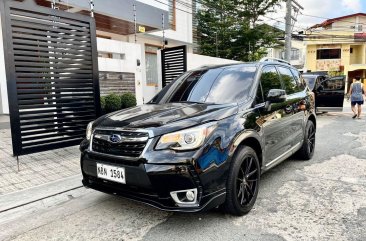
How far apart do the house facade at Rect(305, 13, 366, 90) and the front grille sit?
116 ft

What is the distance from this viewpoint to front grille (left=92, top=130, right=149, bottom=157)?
9.29 ft

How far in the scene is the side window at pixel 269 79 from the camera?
4.00m

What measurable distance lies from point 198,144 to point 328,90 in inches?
428

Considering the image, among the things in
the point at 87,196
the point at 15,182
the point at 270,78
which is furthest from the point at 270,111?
the point at 15,182

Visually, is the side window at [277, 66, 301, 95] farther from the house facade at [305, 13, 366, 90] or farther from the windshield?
the house facade at [305, 13, 366, 90]

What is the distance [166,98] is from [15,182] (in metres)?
2.50

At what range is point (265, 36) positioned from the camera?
2102 centimetres

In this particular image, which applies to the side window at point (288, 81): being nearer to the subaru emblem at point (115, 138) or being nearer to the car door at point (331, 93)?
the subaru emblem at point (115, 138)

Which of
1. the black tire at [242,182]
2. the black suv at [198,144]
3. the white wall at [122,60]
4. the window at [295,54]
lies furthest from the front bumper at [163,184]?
the window at [295,54]

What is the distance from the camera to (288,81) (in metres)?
4.91

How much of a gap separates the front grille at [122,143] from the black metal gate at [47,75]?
87.1 inches

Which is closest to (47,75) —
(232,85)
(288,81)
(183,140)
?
(232,85)

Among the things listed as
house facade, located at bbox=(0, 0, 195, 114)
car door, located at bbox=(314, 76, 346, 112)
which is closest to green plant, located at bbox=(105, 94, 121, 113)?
house facade, located at bbox=(0, 0, 195, 114)

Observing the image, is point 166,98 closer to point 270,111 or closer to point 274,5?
point 270,111
